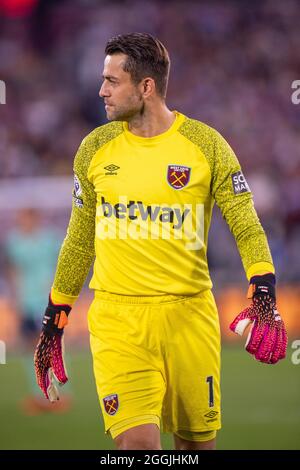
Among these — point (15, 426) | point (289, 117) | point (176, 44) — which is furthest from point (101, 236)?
point (176, 44)

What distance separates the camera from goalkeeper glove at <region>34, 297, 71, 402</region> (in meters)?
5.35

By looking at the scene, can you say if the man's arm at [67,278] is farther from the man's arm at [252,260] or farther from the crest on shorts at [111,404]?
the man's arm at [252,260]

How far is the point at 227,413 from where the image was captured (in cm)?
914

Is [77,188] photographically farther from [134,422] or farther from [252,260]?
[134,422]

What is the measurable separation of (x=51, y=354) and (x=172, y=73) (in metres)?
12.6

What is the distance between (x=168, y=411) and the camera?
5223 mm

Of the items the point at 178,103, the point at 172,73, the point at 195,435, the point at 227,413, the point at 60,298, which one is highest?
the point at 172,73

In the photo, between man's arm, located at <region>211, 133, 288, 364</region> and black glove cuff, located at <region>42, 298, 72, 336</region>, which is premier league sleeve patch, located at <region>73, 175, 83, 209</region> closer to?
black glove cuff, located at <region>42, 298, 72, 336</region>

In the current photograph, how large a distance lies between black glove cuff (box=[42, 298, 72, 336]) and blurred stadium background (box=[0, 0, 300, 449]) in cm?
642

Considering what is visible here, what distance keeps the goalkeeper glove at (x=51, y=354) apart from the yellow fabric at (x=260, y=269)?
1.09 meters

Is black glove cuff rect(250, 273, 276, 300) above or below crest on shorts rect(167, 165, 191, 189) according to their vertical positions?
below

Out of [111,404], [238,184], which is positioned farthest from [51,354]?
[238,184]

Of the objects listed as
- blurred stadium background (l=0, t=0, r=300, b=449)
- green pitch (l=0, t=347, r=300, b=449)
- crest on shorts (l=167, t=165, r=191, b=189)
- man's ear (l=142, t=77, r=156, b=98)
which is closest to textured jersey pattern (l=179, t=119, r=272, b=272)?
crest on shorts (l=167, t=165, r=191, b=189)
